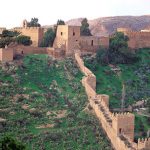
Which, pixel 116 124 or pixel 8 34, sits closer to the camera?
pixel 116 124

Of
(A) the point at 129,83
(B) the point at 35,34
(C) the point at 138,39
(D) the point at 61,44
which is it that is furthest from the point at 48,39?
(C) the point at 138,39

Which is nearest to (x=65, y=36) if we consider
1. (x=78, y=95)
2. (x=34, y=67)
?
(x=34, y=67)

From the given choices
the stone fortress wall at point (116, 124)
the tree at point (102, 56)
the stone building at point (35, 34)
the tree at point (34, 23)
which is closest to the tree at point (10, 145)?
the stone fortress wall at point (116, 124)

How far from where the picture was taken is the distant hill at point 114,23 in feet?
275

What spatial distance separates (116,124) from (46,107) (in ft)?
20.4

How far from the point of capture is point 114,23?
290 feet

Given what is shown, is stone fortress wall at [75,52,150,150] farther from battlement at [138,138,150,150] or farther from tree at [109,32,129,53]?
tree at [109,32,129,53]

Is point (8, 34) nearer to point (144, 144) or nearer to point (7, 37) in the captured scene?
point (7, 37)

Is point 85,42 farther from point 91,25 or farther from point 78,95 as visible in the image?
point 91,25

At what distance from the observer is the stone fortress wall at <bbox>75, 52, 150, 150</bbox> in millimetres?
38844

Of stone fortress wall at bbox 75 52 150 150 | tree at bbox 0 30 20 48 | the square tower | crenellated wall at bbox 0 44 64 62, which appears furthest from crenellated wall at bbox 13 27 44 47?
stone fortress wall at bbox 75 52 150 150

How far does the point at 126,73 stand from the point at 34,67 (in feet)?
32.3

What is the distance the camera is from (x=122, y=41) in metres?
56.0

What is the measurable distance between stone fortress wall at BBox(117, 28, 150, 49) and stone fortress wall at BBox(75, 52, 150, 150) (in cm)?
1430
